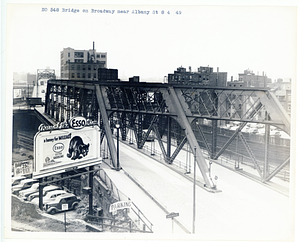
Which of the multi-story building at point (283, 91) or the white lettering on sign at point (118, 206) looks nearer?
the white lettering on sign at point (118, 206)

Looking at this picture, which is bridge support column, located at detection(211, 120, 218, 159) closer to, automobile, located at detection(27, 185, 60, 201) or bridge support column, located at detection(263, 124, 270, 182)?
bridge support column, located at detection(263, 124, 270, 182)

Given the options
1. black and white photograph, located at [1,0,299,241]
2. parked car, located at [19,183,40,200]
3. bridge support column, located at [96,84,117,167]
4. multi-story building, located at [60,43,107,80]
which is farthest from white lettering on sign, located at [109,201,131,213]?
multi-story building, located at [60,43,107,80]

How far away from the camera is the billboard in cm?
918

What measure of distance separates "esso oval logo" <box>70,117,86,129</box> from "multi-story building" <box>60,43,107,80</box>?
135 cm

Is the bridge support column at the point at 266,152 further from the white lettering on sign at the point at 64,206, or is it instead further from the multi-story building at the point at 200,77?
the white lettering on sign at the point at 64,206

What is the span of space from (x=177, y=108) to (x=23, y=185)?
541 centimetres

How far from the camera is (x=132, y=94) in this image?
10406mm

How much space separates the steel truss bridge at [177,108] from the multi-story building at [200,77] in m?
0.31

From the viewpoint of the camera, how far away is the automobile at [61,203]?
30.5 ft

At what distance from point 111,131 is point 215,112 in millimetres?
3590

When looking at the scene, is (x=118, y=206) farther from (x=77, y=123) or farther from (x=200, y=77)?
(x=200, y=77)

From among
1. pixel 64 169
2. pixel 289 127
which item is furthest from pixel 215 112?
pixel 64 169

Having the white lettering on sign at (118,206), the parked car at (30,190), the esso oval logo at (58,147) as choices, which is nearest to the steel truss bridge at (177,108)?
the esso oval logo at (58,147)

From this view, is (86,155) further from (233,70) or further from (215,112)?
(233,70)
